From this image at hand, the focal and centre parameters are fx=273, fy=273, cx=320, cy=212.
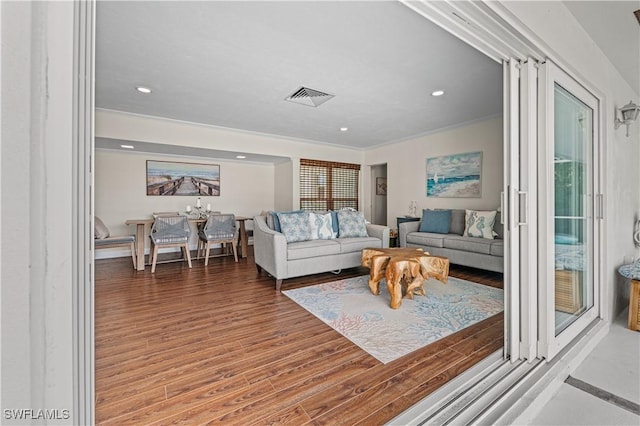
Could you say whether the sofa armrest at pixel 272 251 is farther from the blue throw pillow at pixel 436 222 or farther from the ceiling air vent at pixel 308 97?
the blue throw pillow at pixel 436 222

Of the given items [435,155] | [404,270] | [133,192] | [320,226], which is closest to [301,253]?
[320,226]

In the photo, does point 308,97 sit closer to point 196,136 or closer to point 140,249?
point 196,136

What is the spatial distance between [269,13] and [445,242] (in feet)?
11.8

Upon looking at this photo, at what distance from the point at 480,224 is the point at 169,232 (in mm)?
4623

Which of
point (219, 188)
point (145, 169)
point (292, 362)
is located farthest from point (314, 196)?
point (292, 362)

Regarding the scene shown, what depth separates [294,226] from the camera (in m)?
3.64

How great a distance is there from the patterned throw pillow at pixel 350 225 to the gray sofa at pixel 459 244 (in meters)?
0.93

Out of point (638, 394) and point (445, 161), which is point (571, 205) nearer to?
point (638, 394)

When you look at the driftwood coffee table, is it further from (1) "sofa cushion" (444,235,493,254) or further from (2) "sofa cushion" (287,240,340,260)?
(1) "sofa cushion" (444,235,493,254)

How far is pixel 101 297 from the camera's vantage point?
9.53 ft

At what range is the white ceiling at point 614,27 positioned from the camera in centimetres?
165

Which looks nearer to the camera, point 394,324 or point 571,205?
point 571,205

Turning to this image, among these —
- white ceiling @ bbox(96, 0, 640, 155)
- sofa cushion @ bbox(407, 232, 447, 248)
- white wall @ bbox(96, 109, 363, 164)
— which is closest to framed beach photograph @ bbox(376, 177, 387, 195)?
white wall @ bbox(96, 109, 363, 164)

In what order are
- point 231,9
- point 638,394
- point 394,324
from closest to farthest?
point 638,394 → point 231,9 → point 394,324
